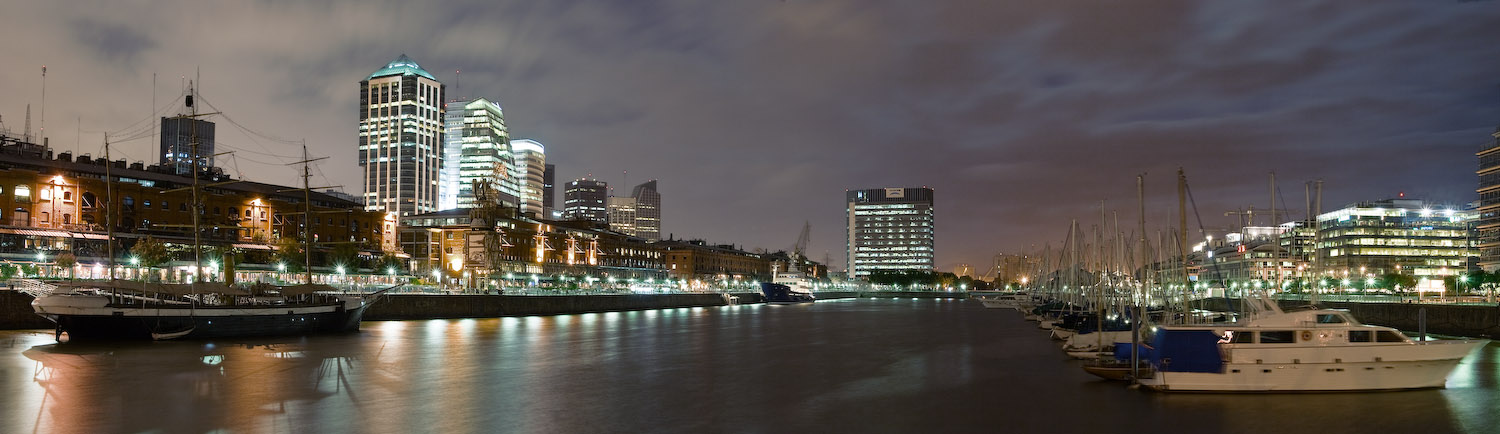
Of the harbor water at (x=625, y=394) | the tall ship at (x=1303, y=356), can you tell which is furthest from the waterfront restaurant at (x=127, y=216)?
the tall ship at (x=1303, y=356)

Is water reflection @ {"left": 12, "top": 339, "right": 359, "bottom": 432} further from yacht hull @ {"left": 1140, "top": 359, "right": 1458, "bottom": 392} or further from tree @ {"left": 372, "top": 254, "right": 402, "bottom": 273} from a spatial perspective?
tree @ {"left": 372, "top": 254, "right": 402, "bottom": 273}

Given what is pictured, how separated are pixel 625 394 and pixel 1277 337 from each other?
2685 cm

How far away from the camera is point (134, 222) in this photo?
384ft

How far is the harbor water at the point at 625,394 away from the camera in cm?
3089

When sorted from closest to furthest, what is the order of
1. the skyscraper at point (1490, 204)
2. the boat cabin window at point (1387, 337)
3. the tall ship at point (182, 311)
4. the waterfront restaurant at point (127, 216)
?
the boat cabin window at point (1387, 337)
the tall ship at point (182, 311)
the waterfront restaurant at point (127, 216)
the skyscraper at point (1490, 204)

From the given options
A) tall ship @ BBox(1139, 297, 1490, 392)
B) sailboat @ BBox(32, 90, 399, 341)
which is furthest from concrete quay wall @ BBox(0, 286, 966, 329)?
tall ship @ BBox(1139, 297, 1490, 392)

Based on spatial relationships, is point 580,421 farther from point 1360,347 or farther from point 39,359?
point 39,359

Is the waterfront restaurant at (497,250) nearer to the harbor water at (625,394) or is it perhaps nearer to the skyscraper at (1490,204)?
the harbor water at (625,394)

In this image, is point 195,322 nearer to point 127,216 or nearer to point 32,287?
point 32,287

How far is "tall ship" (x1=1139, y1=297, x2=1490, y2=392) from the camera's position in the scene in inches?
1412

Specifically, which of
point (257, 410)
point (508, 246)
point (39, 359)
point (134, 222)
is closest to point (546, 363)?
point (257, 410)

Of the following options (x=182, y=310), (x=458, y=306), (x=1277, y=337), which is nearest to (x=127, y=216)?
(x=458, y=306)

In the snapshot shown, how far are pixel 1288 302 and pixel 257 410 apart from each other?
11900 centimetres

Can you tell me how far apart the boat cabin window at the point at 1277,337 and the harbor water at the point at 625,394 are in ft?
7.17
